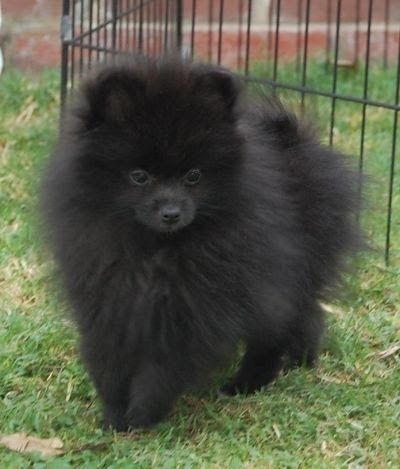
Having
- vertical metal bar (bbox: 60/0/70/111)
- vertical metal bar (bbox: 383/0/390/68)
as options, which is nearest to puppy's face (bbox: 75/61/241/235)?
vertical metal bar (bbox: 60/0/70/111)

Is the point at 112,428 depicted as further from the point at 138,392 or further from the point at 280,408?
the point at 280,408

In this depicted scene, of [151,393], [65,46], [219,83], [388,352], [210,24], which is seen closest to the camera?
[219,83]

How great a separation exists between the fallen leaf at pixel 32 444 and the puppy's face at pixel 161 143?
25.5 inches

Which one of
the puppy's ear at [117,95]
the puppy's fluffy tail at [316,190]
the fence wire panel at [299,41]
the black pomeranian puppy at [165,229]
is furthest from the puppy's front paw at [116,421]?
the fence wire panel at [299,41]

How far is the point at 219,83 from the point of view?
2.98 meters

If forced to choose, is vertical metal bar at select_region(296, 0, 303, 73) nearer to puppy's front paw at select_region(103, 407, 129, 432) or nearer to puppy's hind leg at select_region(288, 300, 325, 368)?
puppy's hind leg at select_region(288, 300, 325, 368)

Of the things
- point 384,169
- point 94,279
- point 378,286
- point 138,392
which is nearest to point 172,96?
point 94,279

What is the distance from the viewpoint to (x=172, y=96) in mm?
2912

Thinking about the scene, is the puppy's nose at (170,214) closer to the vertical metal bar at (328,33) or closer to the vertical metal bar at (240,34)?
the vertical metal bar at (240,34)

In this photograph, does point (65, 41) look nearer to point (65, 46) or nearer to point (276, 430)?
point (65, 46)

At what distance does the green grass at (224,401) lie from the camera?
3047 mm

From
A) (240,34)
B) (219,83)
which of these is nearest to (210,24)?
(240,34)

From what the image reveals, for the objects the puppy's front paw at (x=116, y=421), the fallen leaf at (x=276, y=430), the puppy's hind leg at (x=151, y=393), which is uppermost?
the puppy's hind leg at (x=151, y=393)

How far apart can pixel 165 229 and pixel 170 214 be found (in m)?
0.06
